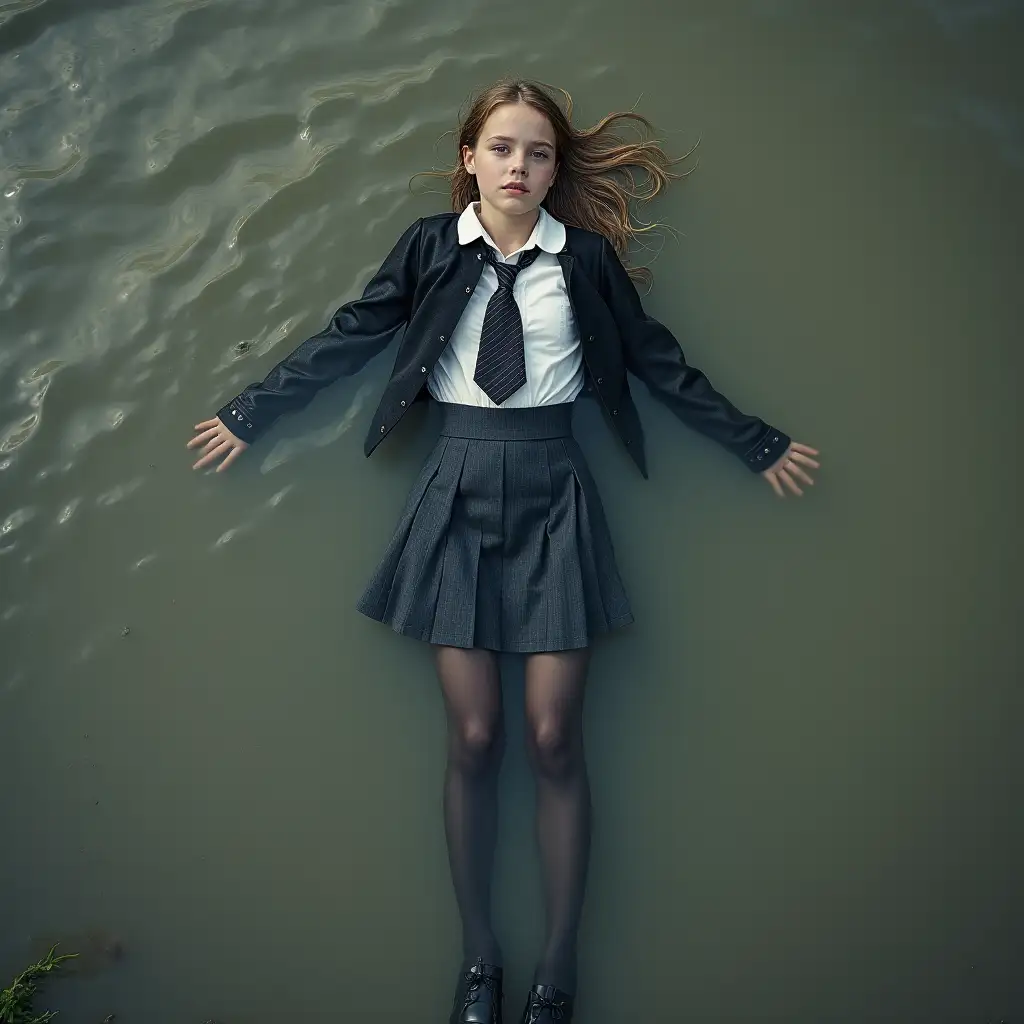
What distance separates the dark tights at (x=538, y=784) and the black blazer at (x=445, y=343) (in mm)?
715

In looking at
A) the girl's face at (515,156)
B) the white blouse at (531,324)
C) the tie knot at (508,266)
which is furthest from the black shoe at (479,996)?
the girl's face at (515,156)

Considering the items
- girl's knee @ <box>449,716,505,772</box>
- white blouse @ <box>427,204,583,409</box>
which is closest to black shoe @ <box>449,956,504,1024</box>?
girl's knee @ <box>449,716,505,772</box>

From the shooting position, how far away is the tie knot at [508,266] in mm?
3049

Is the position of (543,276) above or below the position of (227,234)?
below

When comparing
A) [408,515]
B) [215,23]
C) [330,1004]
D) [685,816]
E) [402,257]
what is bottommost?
[330,1004]

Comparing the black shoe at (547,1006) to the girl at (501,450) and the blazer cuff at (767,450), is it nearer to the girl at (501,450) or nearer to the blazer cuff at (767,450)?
the girl at (501,450)

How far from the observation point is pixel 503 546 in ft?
10.1

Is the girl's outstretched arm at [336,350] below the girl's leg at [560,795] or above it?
above

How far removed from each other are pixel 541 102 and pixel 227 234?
1.04m

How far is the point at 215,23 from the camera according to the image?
3338 millimetres

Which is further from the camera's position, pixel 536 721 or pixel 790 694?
pixel 790 694

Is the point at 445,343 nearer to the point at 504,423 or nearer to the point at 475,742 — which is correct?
the point at 504,423

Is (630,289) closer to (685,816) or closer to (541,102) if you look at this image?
(541,102)

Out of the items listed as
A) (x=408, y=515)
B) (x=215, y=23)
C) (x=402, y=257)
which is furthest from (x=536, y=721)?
(x=215, y=23)
